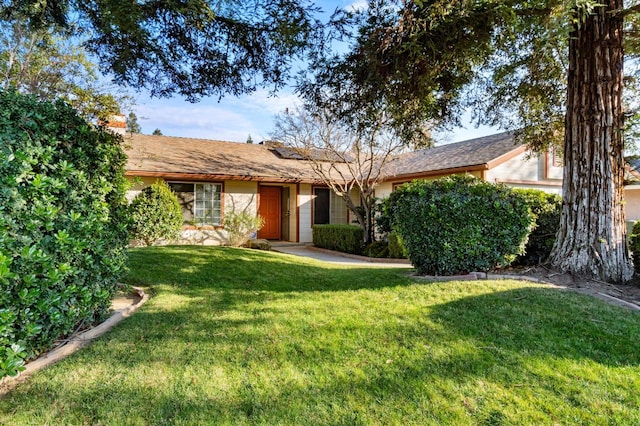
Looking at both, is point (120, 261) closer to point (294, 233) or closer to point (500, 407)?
point (500, 407)

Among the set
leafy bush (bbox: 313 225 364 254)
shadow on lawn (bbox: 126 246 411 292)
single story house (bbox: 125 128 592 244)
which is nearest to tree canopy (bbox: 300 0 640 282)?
shadow on lawn (bbox: 126 246 411 292)

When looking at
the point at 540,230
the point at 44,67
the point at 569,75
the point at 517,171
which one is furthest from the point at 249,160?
the point at 569,75

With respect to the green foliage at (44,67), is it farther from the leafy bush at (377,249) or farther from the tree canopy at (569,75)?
the tree canopy at (569,75)

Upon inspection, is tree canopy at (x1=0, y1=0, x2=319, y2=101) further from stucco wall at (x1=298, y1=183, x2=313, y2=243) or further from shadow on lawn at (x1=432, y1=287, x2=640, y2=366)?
stucco wall at (x1=298, y1=183, x2=313, y2=243)

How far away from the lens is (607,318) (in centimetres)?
385

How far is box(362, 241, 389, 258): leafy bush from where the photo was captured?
11.4 m

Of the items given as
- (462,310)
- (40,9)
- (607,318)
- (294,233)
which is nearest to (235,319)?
(462,310)

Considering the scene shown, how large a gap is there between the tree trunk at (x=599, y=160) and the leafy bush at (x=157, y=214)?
1025 centimetres

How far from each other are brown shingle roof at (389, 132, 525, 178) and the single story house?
0.03m

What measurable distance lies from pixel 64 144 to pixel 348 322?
327 centimetres

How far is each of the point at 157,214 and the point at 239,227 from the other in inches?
112

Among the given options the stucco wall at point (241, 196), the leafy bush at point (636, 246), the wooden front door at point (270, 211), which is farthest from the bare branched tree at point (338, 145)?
the leafy bush at point (636, 246)

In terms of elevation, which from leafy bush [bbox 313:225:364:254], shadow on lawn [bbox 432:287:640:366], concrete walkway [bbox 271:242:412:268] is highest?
leafy bush [bbox 313:225:364:254]

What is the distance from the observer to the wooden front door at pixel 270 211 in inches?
614
